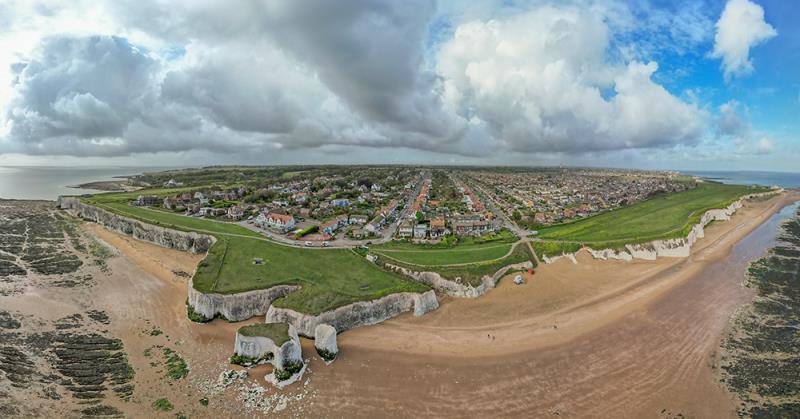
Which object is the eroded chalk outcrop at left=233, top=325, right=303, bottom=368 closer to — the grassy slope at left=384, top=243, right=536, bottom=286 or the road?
the grassy slope at left=384, top=243, right=536, bottom=286

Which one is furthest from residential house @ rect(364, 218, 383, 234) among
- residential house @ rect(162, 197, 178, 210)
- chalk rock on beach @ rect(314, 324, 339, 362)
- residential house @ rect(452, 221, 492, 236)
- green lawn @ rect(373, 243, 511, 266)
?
residential house @ rect(162, 197, 178, 210)

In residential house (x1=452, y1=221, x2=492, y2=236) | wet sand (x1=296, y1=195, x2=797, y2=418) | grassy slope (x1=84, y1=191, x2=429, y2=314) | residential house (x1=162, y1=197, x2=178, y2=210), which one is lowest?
wet sand (x1=296, y1=195, x2=797, y2=418)

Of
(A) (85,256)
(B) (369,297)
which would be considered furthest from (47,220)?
(B) (369,297)

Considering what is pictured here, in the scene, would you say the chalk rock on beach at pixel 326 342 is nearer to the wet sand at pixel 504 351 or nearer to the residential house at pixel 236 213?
the wet sand at pixel 504 351

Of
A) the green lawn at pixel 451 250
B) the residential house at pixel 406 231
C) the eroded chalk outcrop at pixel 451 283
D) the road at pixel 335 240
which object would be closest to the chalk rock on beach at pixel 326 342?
the eroded chalk outcrop at pixel 451 283

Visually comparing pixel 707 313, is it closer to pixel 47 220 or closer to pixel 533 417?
pixel 533 417

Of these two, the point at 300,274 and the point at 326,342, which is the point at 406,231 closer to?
the point at 300,274
